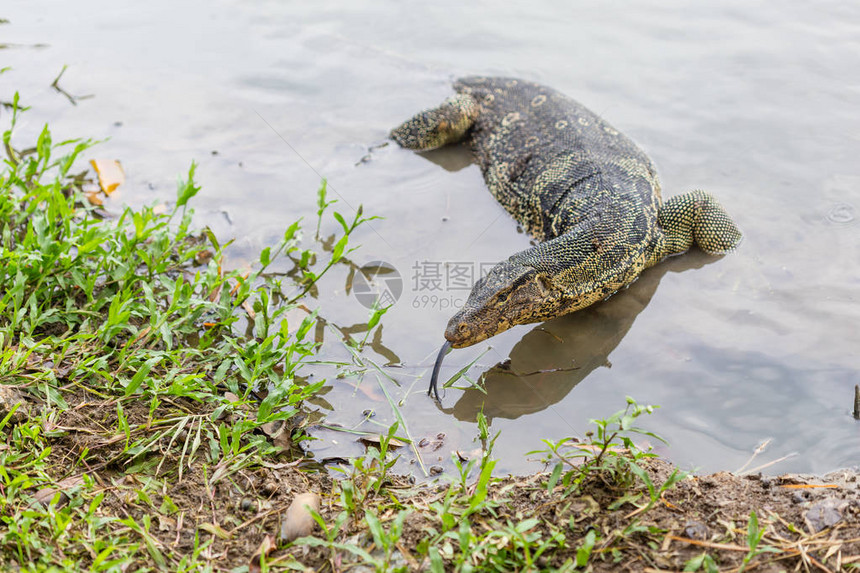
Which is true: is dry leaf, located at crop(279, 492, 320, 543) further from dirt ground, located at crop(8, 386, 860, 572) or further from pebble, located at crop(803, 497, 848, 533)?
pebble, located at crop(803, 497, 848, 533)

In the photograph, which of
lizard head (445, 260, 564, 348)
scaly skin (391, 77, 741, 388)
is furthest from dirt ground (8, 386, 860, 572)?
scaly skin (391, 77, 741, 388)

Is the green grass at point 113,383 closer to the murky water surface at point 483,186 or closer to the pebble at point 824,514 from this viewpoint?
the murky water surface at point 483,186

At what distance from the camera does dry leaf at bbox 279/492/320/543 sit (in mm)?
2869

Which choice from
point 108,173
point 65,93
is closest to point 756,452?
point 108,173

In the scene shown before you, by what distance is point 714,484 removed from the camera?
3137mm

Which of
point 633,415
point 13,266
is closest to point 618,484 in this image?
point 633,415

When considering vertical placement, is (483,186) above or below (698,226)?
below

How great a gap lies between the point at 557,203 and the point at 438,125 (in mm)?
2000

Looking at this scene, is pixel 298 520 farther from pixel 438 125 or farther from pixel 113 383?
pixel 438 125

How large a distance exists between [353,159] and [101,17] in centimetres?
492

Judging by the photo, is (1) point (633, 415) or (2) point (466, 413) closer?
(1) point (633, 415)

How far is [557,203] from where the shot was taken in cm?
576

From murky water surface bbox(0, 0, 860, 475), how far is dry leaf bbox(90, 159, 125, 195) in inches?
4.6

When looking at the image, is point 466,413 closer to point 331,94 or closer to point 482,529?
point 482,529
